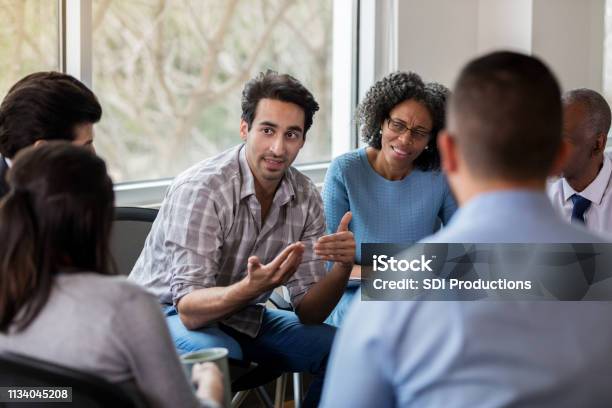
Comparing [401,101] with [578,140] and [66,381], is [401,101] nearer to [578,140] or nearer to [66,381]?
[578,140]

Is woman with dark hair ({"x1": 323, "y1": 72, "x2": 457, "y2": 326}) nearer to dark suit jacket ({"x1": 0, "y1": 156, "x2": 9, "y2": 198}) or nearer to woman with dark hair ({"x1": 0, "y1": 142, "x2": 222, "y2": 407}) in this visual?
dark suit jacket ({"x1": 0, "y1": 156, "x2": 9, "y2": 198})

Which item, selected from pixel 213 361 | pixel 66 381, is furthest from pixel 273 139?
pixel 66 381

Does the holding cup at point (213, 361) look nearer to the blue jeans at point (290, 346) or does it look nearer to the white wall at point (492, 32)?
the blue jeans at point (290, 346)

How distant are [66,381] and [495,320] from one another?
63cm

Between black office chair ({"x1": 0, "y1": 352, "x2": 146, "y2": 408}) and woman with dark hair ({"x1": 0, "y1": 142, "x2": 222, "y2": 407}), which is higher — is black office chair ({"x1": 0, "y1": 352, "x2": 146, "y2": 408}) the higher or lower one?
the lower one

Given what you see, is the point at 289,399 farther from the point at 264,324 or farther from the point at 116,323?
the point at 116,323

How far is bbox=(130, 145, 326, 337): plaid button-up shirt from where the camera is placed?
2420mm

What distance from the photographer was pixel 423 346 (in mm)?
1077

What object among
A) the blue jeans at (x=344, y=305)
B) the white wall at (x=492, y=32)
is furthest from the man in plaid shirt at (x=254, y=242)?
the white wall at (x=492, y=32)

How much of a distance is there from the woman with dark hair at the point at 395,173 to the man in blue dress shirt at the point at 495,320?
75.5 inches

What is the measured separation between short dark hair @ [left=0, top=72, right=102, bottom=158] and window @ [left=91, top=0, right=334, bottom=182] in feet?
3.02

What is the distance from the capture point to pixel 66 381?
1.26 metres

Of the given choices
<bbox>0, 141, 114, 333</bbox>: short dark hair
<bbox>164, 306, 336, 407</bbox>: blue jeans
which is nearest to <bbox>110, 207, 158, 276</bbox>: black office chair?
<bbox>164, 306, 336, 407</bbox>: blue jeans

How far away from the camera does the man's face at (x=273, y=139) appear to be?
102 inches
